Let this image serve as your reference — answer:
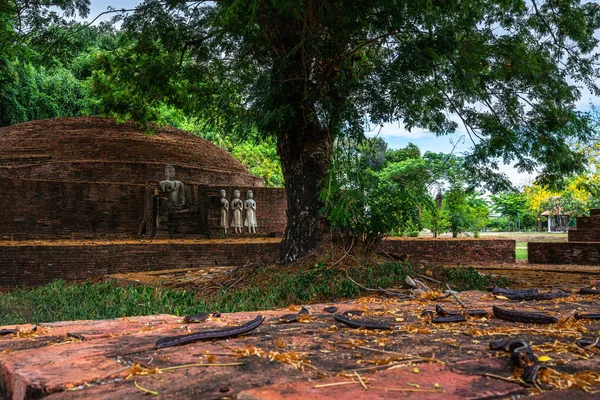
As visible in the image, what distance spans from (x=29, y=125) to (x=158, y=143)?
4836mm

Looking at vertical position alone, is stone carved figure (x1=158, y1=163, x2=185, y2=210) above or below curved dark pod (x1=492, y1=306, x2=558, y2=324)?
above

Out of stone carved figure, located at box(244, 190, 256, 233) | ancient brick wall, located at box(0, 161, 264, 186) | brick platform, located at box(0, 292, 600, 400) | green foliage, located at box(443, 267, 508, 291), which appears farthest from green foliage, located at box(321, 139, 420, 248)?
ancient brick wall, located at box(0, 161, 264, 186)

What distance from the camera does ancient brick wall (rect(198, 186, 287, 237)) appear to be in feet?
49.3

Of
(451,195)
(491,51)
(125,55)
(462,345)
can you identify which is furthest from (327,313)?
(451,195)

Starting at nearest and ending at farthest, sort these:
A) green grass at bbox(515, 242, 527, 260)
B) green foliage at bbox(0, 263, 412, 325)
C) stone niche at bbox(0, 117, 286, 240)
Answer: green foliage at bbox(0, 263, 412, 325) < stone niche at bbox(0, 117, 286, 240) < green grass at bbox(515, 242, 527, 260)

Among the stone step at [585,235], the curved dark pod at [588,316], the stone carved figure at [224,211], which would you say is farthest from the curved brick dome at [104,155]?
the curved dark pod at [588,316]

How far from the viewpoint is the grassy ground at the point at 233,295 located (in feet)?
17.0

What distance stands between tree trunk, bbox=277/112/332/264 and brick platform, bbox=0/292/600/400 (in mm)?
4413

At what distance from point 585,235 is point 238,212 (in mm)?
8901

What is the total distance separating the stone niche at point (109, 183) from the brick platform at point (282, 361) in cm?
1141

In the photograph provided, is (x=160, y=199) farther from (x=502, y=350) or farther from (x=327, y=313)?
(x=502, y=350)

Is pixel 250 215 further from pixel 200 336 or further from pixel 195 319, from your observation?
pixel 200 336

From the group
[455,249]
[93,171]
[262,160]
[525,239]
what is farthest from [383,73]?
[525,239]

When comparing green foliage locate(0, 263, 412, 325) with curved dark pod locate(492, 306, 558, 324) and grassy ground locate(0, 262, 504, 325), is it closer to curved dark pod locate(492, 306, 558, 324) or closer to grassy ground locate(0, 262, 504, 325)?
grassy ground locate(0, 262, 504, 325)
